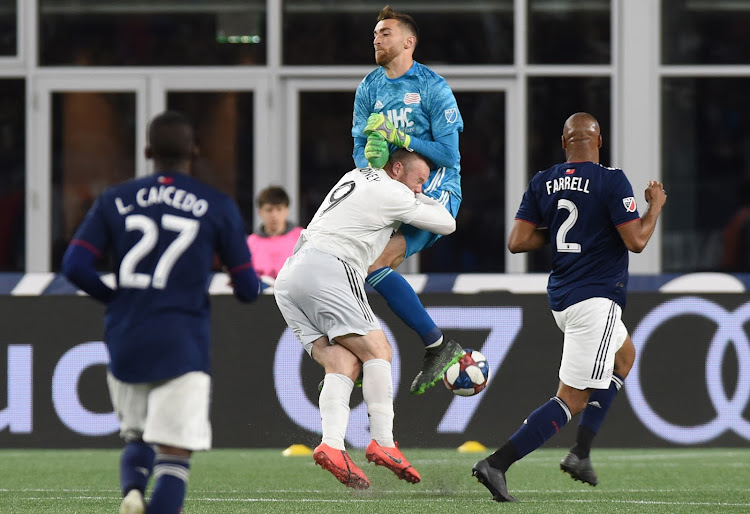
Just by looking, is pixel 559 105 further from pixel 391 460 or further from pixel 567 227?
pixel 391 460

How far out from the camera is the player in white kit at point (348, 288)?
22.9 feet

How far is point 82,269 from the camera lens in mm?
4992

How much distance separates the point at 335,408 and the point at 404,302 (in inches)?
29.2

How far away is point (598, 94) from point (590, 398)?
267 inches

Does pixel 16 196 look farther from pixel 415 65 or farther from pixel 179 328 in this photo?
pixel 179 328

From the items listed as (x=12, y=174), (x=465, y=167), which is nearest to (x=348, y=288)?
(x=465, y=167)

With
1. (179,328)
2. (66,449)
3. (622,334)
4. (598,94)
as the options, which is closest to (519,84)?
(598,94)

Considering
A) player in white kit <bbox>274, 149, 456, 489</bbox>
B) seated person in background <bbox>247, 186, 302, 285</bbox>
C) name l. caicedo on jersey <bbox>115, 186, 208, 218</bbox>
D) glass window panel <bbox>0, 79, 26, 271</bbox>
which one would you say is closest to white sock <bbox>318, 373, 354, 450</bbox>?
player in white kit <bbox>274, 149, 456, 489</bbox>

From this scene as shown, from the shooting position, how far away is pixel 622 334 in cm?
743

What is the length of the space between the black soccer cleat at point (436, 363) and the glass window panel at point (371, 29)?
7.14m

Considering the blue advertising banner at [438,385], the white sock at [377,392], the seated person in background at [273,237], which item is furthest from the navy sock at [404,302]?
the seated person in background at [273,237]

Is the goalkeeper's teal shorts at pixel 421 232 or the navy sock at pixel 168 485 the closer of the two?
the navy sock at pixel 168 485

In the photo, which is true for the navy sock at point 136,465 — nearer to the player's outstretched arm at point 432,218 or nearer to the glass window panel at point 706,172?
the player's outstretched arm at point 432,218

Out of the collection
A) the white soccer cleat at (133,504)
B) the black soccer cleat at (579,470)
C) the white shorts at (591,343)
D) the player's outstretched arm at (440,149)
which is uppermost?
the player's outstretched arm at (440,149)
